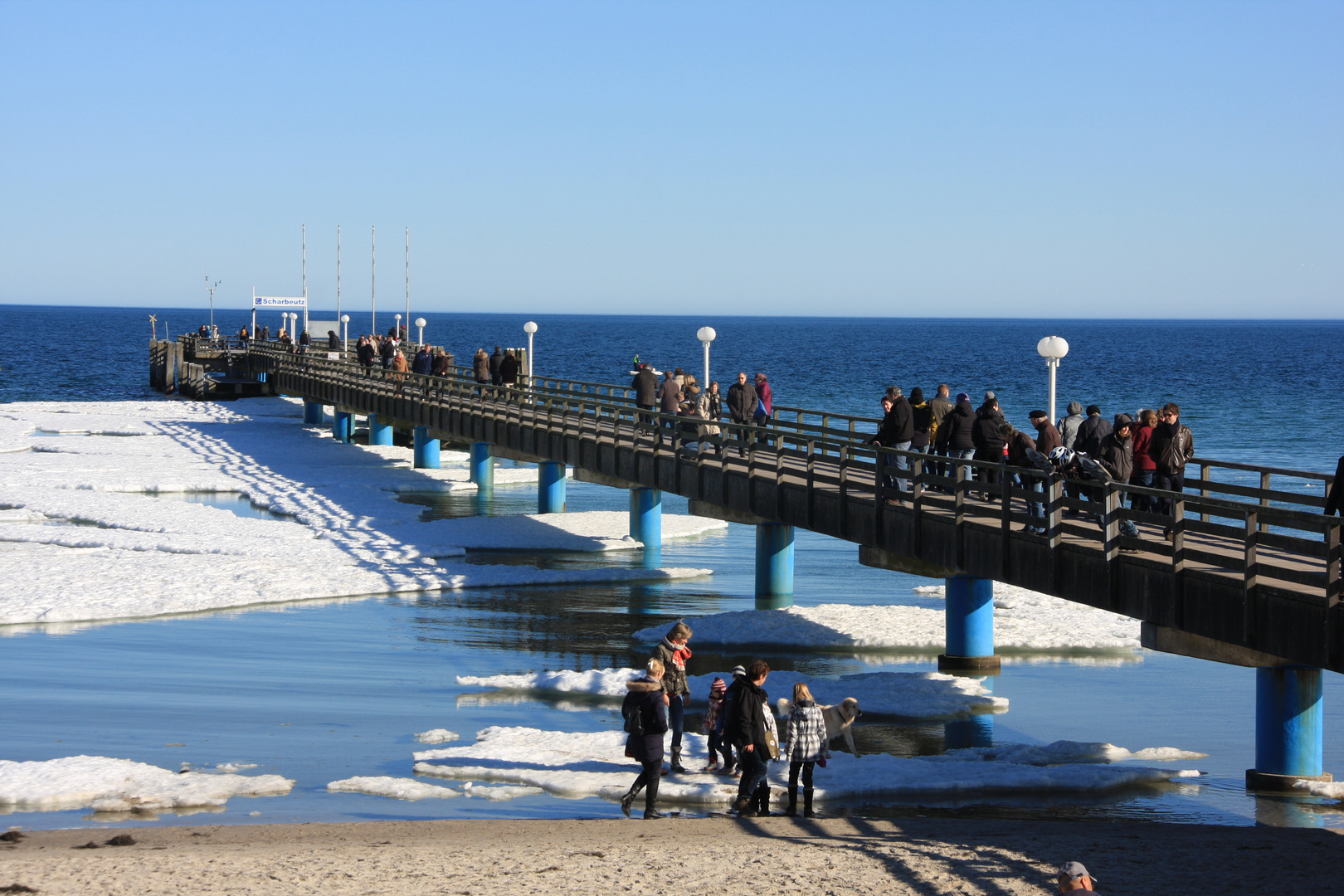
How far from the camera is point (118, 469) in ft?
144

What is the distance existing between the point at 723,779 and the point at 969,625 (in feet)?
21.9

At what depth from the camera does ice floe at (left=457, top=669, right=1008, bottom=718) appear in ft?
58.1

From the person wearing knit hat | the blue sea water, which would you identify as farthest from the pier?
the person wearing knit hat

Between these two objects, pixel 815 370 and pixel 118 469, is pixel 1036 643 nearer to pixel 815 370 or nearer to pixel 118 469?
pixel 118 469

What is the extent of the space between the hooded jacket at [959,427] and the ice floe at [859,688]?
9.97 ft

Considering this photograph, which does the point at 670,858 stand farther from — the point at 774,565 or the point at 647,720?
the point at 774,565

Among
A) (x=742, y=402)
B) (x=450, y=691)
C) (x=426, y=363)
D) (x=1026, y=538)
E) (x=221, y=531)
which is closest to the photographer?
(x=1026, y=538)

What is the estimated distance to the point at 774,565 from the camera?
25.0 m

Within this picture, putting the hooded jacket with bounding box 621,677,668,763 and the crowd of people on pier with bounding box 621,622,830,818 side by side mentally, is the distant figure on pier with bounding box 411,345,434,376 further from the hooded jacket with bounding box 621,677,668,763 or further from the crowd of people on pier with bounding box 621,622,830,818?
the hooded jacket with bounding box 621,677,668,763

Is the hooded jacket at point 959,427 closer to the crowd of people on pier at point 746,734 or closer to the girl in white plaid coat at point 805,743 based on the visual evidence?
the crowd of people on pier at point 746,734

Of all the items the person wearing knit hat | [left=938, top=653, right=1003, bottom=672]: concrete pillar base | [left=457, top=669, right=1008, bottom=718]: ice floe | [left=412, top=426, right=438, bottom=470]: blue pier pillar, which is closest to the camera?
the person wearing knit hat

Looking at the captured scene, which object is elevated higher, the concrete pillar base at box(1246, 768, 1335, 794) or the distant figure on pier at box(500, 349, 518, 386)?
the distant figure on pier at box(500, 349, 518, 386)

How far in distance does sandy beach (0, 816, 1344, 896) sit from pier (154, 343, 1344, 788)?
190 cm

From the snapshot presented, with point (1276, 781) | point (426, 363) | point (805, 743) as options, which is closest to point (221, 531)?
point (426, 363)
